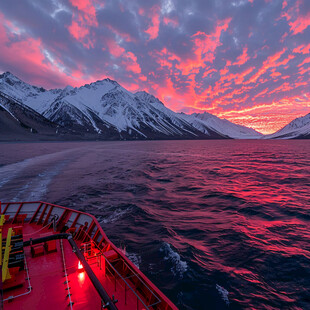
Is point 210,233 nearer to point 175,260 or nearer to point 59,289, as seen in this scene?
point 175,260

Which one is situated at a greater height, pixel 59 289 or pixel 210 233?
pixel 59 289

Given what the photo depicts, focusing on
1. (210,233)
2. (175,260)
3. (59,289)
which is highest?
(59,289)

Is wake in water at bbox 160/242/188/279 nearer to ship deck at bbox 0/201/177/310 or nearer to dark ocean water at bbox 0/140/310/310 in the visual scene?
dark ocean water at bbox 0/140/310/310

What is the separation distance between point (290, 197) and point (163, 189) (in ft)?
54.8

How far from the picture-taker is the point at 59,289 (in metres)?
8.03

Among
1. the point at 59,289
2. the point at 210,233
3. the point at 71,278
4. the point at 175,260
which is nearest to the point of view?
the point at 59,289

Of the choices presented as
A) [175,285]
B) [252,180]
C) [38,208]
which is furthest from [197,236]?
[252,180]

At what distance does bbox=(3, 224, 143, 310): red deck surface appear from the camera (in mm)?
7289

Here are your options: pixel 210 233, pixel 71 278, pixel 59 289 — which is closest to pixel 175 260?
pixel 210 233

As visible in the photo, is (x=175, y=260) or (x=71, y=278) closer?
(x=71, y=278)

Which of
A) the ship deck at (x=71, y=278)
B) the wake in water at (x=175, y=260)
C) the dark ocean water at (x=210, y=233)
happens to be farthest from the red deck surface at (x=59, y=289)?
the wake in water at (x=175, y=260)

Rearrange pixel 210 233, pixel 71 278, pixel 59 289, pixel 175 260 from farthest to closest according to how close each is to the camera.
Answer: pixel 210 233, pixel 175 260, pixel 71 278, pixel 59 289

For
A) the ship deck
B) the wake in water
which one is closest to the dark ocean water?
the wake in water

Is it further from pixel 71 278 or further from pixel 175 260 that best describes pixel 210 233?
pixel 71 278
